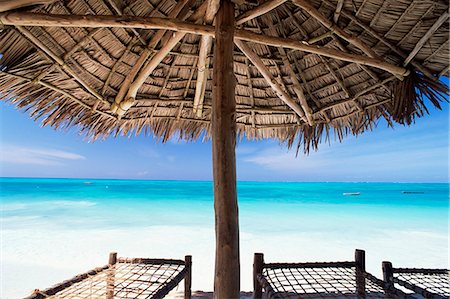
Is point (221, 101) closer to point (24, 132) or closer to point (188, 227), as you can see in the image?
point (188, 227)

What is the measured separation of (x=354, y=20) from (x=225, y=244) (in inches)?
76.2

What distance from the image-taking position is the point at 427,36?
189cm

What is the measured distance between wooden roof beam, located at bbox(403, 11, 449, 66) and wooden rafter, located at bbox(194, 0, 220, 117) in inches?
57.1

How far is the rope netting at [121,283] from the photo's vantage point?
6.45ft

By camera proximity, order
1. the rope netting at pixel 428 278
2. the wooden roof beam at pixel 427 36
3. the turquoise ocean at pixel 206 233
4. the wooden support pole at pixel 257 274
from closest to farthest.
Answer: the wooden roof beam at pixel 427 36, the rope netting at pixel 428 278, the wooden support pole at pixel 257 274, the turquoise ocean at pixel 206 233

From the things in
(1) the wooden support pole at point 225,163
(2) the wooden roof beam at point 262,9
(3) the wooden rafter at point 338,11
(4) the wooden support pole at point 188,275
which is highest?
(3) the wooden rafter at point 338,11

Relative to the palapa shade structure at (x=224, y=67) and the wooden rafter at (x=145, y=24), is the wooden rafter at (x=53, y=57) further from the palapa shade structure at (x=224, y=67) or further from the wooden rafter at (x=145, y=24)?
the wooden rafter at (x=145, y=24)

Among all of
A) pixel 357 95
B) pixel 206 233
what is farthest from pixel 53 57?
pixel 206 233

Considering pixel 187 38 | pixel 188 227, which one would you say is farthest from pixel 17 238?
pixel 187 38

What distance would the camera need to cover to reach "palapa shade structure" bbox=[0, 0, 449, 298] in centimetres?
166

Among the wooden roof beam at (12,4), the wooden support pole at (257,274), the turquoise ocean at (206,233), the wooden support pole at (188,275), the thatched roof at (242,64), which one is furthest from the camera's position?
the turquoise ocean at (206,233)

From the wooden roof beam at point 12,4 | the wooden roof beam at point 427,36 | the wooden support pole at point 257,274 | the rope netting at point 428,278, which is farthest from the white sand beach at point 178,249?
the wooden roof beam at point 12,4

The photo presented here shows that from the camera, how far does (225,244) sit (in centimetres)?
152

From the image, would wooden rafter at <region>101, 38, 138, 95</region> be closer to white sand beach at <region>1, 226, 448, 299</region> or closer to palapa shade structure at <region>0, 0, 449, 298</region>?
palapa shade structure at <region>0, 0, 449, 298</region>
